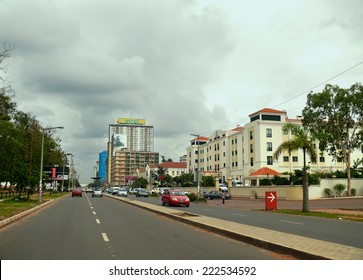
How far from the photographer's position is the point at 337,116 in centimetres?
4819

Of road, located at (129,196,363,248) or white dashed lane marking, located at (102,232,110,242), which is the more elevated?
white dashed lane marking, located at (102,232,110,242)

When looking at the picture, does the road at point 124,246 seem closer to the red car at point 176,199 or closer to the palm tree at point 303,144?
the palm tree at point 303,144

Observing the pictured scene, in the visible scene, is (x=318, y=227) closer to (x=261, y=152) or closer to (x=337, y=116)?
(x=337, y=116)

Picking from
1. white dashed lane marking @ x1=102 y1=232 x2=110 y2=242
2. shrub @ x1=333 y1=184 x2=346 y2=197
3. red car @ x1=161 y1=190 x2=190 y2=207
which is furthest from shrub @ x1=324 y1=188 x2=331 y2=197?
white dashed lane marking @ x1=102 y1=232 x2=110 y2=242

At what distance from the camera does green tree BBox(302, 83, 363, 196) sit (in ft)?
155

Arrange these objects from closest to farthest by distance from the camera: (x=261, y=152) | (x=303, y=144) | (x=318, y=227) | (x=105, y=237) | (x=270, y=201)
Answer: (x=105, y=237) < (x=318, y=227) < (x=303, y=144) < (x=270, y=201) < (x=261, y=152)

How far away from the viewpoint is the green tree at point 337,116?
47312mm

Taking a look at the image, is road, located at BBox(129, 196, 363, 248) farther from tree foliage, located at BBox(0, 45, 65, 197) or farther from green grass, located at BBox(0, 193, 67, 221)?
tree foliage, located at BBox(0, 45, 65, 197)

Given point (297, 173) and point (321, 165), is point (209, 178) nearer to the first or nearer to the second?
point (321, 165)

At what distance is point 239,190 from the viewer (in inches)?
2463

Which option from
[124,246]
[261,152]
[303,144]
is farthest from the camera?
[261,152]

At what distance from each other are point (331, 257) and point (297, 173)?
44976mm

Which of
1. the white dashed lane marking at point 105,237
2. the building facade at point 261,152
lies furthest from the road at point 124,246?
the building facade at point 261,152

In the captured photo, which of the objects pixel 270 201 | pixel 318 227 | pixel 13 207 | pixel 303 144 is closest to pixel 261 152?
pixel 270 201
